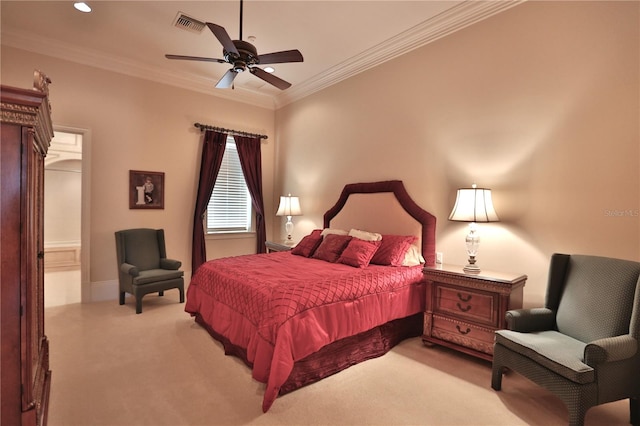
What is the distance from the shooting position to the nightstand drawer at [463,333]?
9.05 ft

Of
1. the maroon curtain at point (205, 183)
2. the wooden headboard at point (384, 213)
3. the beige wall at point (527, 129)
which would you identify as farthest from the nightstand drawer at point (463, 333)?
the maroon curtain at point (205, 183)

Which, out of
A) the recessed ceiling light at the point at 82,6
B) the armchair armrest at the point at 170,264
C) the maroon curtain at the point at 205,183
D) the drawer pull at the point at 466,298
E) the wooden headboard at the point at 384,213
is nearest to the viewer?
the drawer pull at the point at 466,298

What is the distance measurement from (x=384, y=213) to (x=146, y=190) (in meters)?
3.63

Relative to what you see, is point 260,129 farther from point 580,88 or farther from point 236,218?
point 580,88

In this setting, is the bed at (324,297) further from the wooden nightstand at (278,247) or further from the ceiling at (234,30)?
the ceiling at (234,30)

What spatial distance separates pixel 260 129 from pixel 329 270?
12.7ft

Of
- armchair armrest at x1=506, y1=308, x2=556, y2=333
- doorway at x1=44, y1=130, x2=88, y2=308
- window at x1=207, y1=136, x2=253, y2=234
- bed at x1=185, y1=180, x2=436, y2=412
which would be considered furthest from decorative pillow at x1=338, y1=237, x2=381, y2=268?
doorway at x1=44, y1=130, x2=88, y2=308

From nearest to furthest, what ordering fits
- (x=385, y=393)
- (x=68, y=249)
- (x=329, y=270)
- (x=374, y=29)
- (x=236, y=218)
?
(x=385, y=393) → (x=329, y=270) → (x=374, y=29) → (x=236, y=218) → (x=68, y=249)

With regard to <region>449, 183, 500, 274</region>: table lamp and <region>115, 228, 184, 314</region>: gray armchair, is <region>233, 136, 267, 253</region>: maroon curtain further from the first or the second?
<region>449, 183, 500, 274</region>: table lamp

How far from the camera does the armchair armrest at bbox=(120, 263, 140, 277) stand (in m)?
4.13

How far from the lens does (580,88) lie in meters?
2.69

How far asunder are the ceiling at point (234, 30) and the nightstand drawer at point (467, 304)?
110 inches

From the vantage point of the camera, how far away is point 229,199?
232 inches

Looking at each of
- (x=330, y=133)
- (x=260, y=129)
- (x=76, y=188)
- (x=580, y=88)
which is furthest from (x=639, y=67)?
(x=76, y=188)
